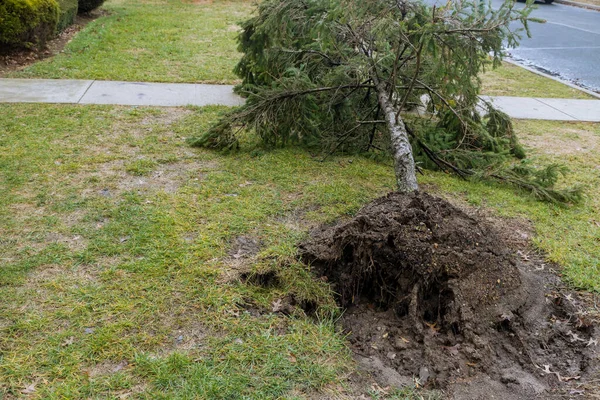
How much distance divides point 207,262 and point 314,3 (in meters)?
3.32

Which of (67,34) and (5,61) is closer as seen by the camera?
(5,61)

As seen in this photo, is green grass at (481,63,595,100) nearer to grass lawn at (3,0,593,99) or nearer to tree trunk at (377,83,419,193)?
grass lawn at (3,0,593,99)

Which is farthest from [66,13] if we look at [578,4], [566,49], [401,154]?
[578,4]

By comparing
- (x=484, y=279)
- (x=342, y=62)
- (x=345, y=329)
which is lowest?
(x=345, y=329)

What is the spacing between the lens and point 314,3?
5980 mm

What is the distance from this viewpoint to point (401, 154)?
4.73 m

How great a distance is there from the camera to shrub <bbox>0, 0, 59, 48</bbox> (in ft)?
30.9

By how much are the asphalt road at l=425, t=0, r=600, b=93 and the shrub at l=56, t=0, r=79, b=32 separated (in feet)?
26.7

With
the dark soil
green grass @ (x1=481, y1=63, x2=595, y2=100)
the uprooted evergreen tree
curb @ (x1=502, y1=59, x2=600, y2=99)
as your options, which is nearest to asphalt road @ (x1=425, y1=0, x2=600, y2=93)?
curb @ (x1=502, y1=59, x2=600, y2=99)

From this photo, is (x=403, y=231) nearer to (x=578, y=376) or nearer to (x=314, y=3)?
(x=578, y=376)

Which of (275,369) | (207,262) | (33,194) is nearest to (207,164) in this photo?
(33,194)

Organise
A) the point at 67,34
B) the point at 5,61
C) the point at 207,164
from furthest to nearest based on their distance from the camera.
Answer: the point at 67,34 → the point at 5,61 → the point at 207,164

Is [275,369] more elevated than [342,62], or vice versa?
[342,62]

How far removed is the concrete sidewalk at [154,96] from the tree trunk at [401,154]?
3.18 meters
